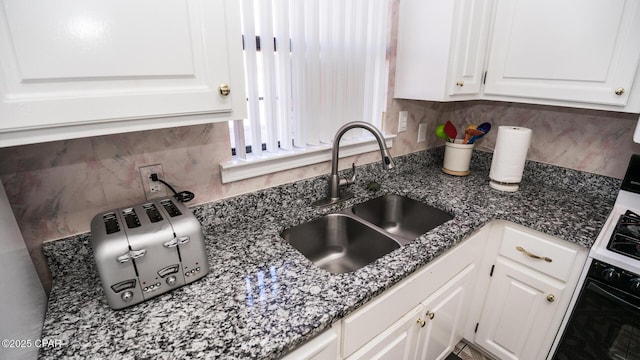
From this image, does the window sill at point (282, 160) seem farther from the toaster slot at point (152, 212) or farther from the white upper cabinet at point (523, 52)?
the white upper cabinet at point (523, 52)

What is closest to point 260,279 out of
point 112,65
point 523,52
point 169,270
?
point 169,270

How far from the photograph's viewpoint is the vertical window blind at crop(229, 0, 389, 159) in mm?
1151

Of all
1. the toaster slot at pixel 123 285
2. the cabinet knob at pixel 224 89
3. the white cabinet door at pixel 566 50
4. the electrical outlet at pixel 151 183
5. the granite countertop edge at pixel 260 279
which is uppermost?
the white cabinet door at pixel 566 50

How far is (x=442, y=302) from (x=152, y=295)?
1072 mm

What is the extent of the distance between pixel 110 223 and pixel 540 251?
157 cm

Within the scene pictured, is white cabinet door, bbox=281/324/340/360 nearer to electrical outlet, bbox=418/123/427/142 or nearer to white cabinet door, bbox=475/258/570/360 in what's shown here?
white cabinet door, bbox=475/258/570/360

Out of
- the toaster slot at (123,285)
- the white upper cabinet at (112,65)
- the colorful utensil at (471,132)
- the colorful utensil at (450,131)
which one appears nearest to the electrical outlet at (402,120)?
the colorful utensil at (450,131)

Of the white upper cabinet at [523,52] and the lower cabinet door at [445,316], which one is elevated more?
the white upper cabinet at [523,52]

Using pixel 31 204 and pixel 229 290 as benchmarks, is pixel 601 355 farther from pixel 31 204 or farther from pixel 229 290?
pixel 31 204

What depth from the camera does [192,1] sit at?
684 mm

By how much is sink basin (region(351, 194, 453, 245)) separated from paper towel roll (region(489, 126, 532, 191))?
0.44 meters

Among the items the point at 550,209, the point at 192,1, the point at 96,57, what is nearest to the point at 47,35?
the point at 96,57

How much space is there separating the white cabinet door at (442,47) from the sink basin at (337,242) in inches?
30.3

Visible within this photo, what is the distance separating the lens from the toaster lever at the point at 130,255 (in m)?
0.73
